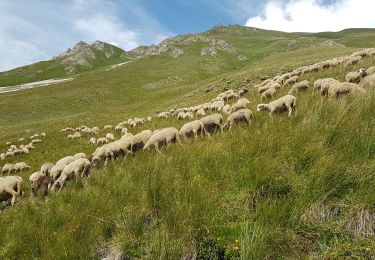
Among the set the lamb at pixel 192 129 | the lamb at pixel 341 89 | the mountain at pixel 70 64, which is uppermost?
the mountain at pixel 70 64

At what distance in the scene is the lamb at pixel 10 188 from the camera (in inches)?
443

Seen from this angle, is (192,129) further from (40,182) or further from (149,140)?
(40,182)

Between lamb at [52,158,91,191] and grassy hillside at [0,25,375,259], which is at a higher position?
grassy hillside at [0,25,375,259]

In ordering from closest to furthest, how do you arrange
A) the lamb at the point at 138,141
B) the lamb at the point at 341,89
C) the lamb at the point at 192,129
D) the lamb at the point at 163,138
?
the lamb at the point at 341,89
the lamb at the point at 163,138
the lamb at the point at 192,129
the lamb at the point at 138,141

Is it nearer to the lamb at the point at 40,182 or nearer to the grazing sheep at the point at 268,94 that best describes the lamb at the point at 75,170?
the lamb at the point at 40,182

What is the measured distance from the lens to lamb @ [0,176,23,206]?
1126cm

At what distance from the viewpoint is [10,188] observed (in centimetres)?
1148

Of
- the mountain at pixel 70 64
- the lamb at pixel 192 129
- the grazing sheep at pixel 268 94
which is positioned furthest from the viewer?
the mountain at pixel 70 64

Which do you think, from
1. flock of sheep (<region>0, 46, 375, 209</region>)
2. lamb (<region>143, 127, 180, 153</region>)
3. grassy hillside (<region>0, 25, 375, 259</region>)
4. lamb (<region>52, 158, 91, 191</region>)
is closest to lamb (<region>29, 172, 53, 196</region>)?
flock of sheep (<region>0, 46, 375, 209</region>)

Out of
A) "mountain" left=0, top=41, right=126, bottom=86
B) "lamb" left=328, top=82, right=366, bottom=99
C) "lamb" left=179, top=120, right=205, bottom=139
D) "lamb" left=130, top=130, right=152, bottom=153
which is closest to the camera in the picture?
"lamb" left=328, top=82, right=366, bottom=99

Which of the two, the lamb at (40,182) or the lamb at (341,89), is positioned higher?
the lamb at (341,89)

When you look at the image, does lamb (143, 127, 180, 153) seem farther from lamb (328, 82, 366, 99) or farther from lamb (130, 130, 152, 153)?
lamb (328, 82, 366, 99)

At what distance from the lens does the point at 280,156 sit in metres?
5.35

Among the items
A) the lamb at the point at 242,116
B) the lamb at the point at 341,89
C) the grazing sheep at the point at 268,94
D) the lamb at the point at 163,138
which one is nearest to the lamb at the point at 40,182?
the lamb at the point at 163,138
